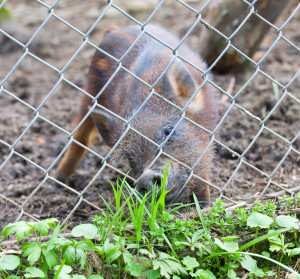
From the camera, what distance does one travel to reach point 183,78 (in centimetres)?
406

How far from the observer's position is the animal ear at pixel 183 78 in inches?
159

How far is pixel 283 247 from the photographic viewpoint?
2848mm

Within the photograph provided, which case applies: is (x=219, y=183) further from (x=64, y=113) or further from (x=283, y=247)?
(x=64, y=113)

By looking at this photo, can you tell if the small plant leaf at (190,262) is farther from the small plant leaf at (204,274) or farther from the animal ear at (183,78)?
the animal ear at (183,78)

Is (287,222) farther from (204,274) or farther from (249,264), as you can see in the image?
(204,274)

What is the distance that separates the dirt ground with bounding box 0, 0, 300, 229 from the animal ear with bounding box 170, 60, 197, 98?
2.96 feet

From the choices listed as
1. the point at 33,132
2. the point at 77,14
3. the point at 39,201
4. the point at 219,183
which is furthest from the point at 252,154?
the point at 77,14

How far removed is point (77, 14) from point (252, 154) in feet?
17.8

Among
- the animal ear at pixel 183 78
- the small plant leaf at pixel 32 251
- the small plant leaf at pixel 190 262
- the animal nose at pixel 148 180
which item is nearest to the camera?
the small plant leaf at pixel 32 251

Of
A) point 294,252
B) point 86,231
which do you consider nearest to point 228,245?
point 294,252

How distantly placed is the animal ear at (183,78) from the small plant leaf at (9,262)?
208 cm

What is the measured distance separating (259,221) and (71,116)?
3703 mm

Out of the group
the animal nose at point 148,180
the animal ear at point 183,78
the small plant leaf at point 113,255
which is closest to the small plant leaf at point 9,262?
the small plant leaf at point 113,255

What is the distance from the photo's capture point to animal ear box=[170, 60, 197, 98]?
13.3ft
